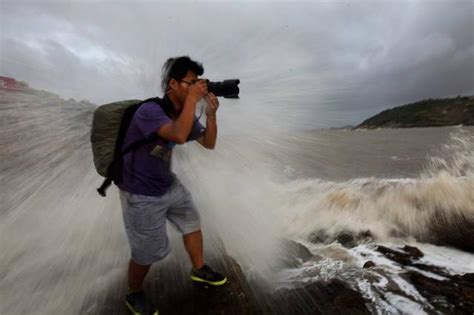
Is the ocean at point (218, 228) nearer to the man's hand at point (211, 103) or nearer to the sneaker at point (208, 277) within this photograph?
the sneaker at point (208, 277)

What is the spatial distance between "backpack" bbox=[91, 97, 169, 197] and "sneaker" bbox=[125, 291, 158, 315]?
36.3 inches

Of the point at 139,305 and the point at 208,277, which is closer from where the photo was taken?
the point at 139,305

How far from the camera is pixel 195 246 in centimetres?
282

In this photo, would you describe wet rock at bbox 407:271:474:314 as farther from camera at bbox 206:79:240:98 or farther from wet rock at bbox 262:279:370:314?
camera at bbox 206:79:240:98

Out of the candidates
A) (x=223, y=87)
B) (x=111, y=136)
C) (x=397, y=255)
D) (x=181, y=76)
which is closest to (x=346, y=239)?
(x=397, y=255)

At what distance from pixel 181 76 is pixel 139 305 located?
1.76m

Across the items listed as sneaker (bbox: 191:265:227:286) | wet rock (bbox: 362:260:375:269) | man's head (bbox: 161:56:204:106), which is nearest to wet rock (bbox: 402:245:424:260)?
wet rock (bbox: 362:260:375:269)

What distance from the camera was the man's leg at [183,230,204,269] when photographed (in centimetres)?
281

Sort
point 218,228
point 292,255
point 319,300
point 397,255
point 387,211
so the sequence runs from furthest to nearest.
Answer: point 387,211 → point 218,228 → point 397,255 → point 292,255 → point 319,300

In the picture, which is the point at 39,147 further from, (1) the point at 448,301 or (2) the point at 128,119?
(1) the point at 448,301

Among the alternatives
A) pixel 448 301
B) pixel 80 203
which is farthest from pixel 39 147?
pixel 448 301

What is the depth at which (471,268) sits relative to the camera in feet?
12.2

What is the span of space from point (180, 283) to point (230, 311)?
65cm

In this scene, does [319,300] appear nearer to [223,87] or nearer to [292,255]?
[292,255]
